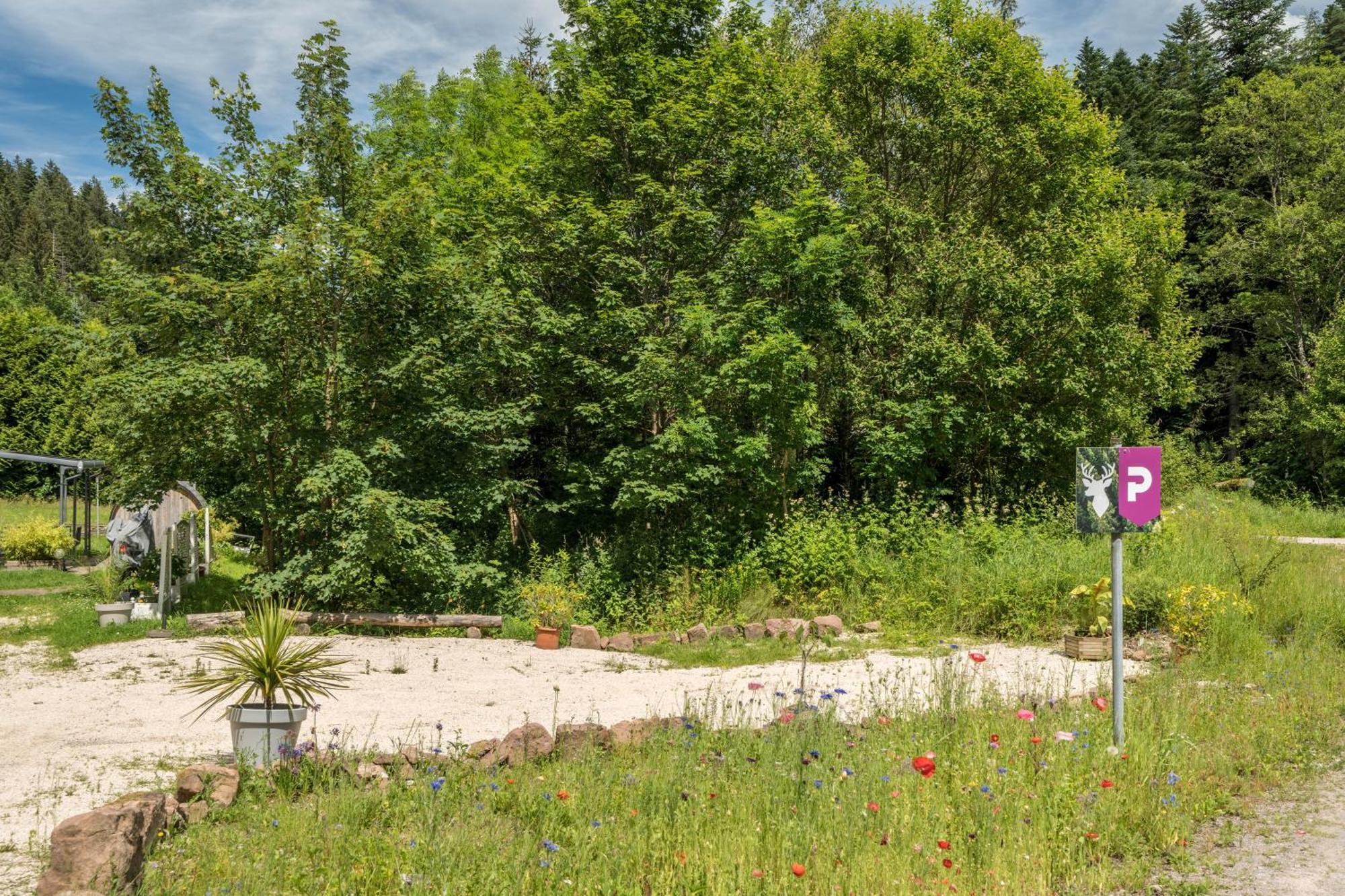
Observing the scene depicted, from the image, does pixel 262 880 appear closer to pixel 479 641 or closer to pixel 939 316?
pixel 479 641

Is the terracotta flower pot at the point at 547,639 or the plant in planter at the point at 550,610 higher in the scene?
the plant in planter at the point at 550,610

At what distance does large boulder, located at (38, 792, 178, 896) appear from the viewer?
3203mm

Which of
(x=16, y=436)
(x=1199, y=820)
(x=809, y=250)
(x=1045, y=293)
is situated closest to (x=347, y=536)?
(x=809, y=250)

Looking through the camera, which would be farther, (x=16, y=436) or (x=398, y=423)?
(x=16, y=436)

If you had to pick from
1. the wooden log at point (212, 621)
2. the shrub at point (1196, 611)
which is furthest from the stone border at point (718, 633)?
the wooden log at point (212, 621)

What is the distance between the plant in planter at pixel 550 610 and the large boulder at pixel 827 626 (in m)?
3.17

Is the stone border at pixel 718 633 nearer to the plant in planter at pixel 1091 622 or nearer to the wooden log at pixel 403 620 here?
the wooden log at pixel 403 620

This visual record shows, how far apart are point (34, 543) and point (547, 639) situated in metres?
13.5

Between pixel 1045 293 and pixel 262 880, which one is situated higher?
pixel 1045 293

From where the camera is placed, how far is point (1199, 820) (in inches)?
168

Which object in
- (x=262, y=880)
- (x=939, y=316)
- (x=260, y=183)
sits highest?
(x=260, y=183)

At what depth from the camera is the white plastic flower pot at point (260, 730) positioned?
16.4 ft

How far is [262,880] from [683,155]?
524 inches

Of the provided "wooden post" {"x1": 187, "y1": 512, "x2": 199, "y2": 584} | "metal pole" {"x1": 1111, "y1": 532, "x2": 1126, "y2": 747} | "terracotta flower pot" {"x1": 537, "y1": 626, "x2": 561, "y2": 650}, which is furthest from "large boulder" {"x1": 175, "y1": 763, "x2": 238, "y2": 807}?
"wooden post" {"x1": 187, "y1": 512, "x2": 199, "y2": 584}
